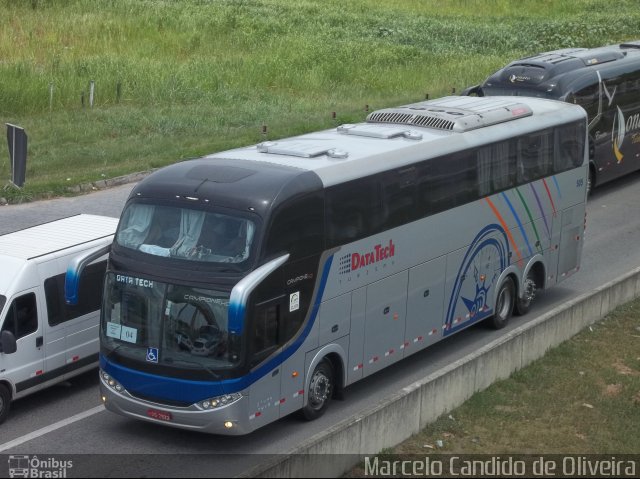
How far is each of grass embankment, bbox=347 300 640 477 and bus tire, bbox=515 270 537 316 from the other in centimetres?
148

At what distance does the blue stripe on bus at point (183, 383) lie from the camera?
12055 millimetres

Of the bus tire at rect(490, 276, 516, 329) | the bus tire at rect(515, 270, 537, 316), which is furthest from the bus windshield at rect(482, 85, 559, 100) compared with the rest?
the bus tire at rect(490, 276, 516, 329)

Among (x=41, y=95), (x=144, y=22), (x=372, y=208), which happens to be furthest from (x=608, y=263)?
(x=144, y=22)

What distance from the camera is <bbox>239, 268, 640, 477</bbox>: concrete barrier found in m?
10.8

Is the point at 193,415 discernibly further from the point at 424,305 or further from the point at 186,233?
the point at 424,305

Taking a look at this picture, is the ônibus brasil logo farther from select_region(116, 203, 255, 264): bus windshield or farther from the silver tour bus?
select_region(116, 203, 255, 264): bus windshield

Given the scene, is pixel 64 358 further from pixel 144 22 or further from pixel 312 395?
pixel 144 22

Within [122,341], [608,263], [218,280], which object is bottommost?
[608,263]

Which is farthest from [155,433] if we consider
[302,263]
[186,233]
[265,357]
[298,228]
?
[298,228]

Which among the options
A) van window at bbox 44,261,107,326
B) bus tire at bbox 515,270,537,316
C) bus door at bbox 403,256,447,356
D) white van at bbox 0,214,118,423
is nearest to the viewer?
white van at bbox 0,214,118,423

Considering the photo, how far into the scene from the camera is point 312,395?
44.2 feet

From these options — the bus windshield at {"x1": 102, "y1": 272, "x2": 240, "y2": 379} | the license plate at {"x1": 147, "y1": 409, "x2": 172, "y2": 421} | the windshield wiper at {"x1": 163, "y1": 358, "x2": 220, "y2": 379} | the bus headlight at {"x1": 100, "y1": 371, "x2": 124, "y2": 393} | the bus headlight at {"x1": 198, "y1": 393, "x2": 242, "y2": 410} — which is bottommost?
the license plate at {"x1": 147, "y1": 409, "x2": 172, "y2": 421}

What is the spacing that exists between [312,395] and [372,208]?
2505 millimetres

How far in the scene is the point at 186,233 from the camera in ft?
40.8
